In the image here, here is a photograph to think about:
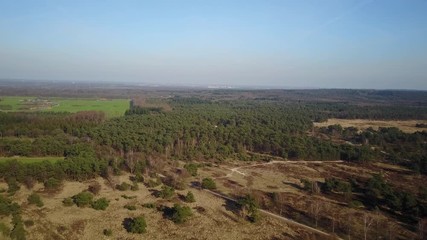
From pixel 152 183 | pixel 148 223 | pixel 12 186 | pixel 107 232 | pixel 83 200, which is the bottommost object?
pixel 148 223

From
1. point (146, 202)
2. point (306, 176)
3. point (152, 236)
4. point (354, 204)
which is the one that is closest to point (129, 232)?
point (152, 236)

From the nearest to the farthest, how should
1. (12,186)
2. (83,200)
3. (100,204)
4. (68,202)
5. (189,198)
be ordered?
Result: 1. (100,204)
2. (83,200)
3. (68,202)
4. (189,198)
5. (12,186)

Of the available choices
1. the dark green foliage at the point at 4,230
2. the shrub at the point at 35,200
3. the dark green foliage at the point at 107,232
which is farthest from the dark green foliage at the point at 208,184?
the dark green foliage at the point at 4,230

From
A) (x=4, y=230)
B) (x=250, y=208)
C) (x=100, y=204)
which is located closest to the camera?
(x=4, y=230)

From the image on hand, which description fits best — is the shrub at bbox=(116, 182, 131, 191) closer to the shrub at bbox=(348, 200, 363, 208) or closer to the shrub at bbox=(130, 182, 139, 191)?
the shrub at bbox=(130, 182, 139, 191)

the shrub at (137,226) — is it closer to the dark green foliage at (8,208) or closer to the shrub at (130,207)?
the shrub at (130,207)

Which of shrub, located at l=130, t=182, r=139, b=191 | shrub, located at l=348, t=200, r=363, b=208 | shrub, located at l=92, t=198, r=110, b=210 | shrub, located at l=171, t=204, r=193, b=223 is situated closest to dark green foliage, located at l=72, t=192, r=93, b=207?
shrub, located at l=92, t=198, r=110, b=210

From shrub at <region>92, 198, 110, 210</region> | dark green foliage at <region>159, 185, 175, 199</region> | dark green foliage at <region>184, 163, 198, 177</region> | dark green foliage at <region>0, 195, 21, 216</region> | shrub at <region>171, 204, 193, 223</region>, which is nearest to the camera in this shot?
dark green foliage at <region>0, 195, 21, 216</region>

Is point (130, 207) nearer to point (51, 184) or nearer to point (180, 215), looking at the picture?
point (180, 215)

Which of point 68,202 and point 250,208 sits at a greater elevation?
point 250,208

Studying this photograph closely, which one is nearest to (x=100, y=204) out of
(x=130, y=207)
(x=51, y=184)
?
(x=130, y=207)

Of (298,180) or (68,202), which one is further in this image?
(298,180)
